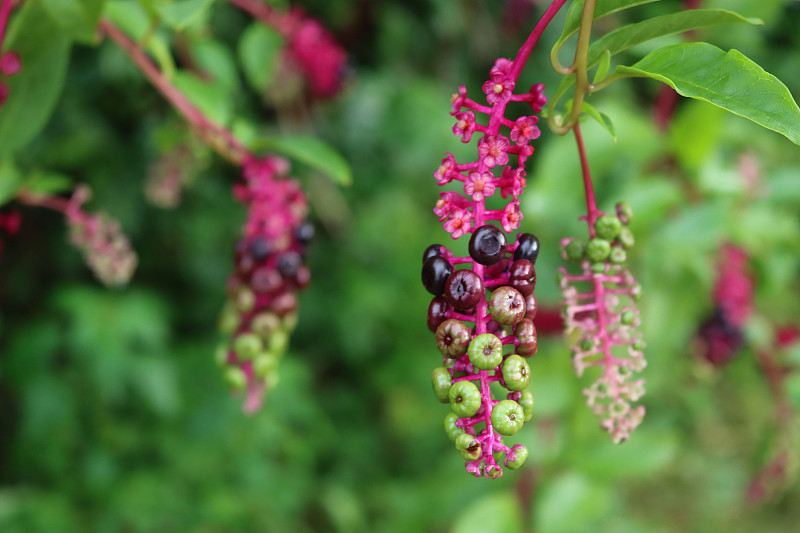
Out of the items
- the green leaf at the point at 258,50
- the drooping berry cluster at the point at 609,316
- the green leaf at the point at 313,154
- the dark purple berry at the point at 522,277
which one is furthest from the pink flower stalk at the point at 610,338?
the green leaf at the point at 258,50

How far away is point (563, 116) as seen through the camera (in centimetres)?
58

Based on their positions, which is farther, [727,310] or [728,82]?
[727,310]

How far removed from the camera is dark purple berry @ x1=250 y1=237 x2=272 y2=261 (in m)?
0.89

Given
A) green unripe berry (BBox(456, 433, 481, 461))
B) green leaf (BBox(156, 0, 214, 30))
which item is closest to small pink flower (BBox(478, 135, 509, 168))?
green unripe berry (BBox(456, 433, 481, 461))

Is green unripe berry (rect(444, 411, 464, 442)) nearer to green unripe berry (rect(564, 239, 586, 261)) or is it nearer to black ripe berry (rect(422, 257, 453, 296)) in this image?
black ripe berry (rect(422, 257, 453, 296))

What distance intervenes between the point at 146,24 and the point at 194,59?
608 millimetres

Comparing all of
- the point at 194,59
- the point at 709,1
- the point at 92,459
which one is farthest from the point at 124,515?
the point at 709,1

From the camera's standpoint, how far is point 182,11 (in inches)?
28.9

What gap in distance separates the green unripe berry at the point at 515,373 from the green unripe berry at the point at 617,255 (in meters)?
0.19

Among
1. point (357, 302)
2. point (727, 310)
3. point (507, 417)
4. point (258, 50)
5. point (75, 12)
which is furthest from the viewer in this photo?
point (357, 302)

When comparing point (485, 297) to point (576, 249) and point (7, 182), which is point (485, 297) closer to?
point (576, 249)

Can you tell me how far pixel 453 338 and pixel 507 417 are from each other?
7cm

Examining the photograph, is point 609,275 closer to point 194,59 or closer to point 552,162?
point 552,162

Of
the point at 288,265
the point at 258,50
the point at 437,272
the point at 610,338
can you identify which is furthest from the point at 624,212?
the point at 258,50
